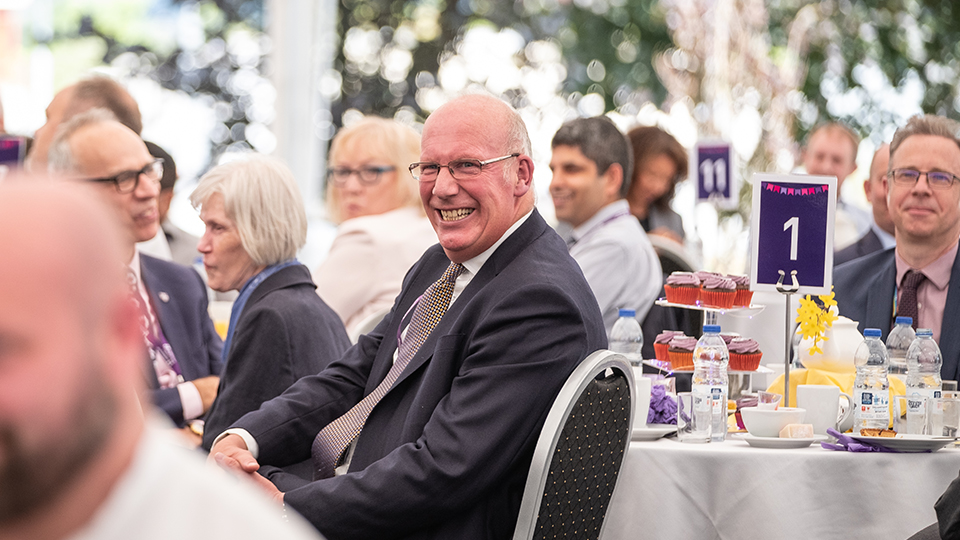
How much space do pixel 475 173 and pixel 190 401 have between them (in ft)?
4.60

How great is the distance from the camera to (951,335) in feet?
10.2

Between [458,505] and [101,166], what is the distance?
202 centimetres

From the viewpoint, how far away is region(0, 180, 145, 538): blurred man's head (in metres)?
0.72

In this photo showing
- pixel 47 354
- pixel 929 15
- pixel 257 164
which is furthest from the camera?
pixel 929 15

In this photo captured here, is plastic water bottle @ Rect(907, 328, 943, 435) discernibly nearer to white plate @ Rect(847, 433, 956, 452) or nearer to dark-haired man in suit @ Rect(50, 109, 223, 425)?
white plate @ Rect(847, 433, 956, 452)

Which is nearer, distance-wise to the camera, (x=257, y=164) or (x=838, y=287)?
(x=257, y=164)

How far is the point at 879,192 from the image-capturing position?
4.79 metres

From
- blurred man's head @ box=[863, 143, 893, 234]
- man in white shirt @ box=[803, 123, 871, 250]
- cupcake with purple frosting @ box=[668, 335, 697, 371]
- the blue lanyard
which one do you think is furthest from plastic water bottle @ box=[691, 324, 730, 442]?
man in white shirt @ box=[803, 123, 871, 250]

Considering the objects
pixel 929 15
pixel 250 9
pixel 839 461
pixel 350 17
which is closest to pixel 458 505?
pixel 839 461

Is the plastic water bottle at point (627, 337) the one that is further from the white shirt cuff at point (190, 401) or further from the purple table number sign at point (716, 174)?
the purple table number sign at point (716, 174)

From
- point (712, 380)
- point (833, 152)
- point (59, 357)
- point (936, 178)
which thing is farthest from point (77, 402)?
point (833, 152)

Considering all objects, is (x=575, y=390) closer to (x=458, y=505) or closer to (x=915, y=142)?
(x=458, y=505)

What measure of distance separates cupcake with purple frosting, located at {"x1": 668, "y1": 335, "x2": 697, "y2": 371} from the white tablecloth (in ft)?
1.23

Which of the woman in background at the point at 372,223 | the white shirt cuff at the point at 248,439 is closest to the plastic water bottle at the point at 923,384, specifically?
the white shirt cuff at the point at 248,439
